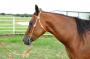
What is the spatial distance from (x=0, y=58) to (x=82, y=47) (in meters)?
4.55

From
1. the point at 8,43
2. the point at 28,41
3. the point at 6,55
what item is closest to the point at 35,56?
the point at 6,55

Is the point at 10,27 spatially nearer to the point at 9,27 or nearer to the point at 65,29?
the point at 9,27

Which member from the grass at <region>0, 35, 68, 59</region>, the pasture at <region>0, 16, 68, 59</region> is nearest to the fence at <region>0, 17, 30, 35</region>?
the pasture at <region>0, 16, 68, 59</region>

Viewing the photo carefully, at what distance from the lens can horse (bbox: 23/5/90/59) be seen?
5.47 metres

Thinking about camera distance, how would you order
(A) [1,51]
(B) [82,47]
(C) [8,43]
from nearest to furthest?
(B) [82,47], (A) [1,51], (C) [8,43]

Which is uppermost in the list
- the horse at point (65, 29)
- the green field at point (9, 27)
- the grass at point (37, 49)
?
the horse at point (65, 29)

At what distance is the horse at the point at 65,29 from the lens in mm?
5469

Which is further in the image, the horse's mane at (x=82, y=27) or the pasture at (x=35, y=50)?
the pasture at (x=35, y=50)

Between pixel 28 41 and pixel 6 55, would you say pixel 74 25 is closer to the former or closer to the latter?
pixel 28 41

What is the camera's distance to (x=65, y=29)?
556 cm

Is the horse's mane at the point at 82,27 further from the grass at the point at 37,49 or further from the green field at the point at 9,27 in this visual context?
→ the green field at the point at 9,27

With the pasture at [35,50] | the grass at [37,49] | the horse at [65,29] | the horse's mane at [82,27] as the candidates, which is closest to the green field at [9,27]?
the pasture at [35,50]

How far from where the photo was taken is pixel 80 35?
5492 mm

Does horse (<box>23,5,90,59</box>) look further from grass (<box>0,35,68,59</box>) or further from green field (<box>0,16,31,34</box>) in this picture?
green field (<box>0,16,31,34</box>)
